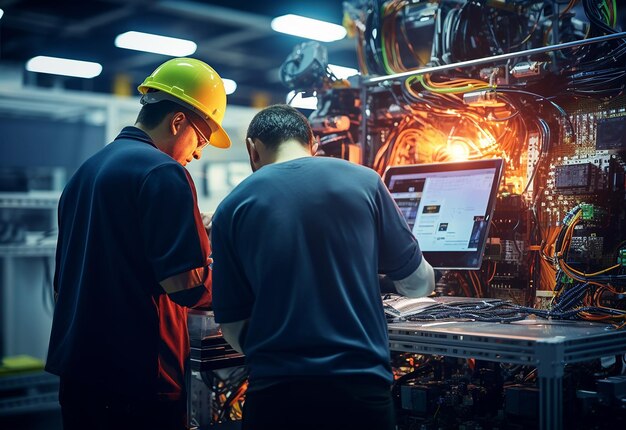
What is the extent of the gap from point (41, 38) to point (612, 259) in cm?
981

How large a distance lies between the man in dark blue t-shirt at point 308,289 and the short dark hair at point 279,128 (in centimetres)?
8

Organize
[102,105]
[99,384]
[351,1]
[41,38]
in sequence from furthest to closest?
1. [41,38]
2. [102,105]
3. [351,1]
4. [99,384]

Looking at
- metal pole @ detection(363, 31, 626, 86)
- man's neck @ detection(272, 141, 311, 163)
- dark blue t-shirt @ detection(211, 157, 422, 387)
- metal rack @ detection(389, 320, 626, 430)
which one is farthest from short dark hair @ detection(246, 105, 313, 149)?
metal pole @ detection(363, 31, 626, 86)

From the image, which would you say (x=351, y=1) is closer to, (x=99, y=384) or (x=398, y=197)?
(x=398, y=197)

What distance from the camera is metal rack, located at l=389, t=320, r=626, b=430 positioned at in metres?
1.82

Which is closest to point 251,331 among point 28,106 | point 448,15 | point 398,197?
point 398,197

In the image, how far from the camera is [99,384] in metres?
1.98

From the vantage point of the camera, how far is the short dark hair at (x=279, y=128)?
1950 mm

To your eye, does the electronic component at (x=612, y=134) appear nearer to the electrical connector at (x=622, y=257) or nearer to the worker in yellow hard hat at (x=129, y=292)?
the electrical connector at (x=622, y=257)

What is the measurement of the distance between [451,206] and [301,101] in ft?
3.83

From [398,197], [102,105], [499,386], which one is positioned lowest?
[499,386]

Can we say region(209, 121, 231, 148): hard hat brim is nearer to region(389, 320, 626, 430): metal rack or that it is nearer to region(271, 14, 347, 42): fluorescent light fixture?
region(389, 320, 626, 430): metal rack

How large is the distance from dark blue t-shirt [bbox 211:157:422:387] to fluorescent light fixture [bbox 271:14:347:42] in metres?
7.25

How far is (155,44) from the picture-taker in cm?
1047
